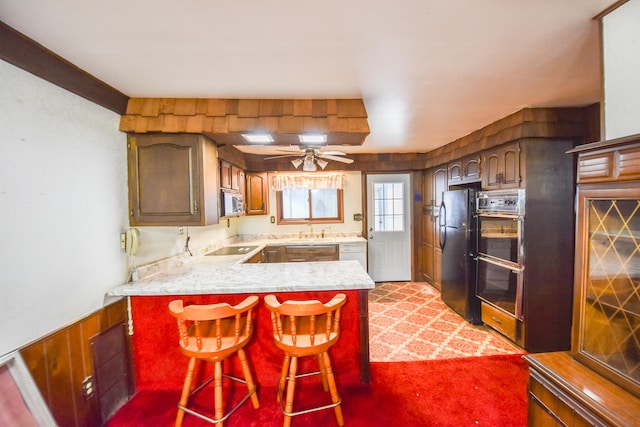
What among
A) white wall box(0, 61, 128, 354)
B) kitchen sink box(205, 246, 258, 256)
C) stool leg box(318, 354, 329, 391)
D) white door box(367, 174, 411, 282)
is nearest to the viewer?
white wall box(0, 61, 128, 354)

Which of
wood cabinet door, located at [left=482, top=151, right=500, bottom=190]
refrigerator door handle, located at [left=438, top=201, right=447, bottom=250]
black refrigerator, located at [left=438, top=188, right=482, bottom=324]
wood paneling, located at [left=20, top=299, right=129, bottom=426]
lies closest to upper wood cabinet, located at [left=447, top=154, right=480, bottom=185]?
wood cabinet door, located at [left=482, top=151, right=500, bottom=190]

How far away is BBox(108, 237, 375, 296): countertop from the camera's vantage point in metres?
1.94

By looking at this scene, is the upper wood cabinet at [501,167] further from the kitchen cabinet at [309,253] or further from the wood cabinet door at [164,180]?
the wood cabinet door at [164,180]

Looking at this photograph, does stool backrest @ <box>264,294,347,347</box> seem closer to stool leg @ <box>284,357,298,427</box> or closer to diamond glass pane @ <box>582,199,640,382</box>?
stool leg @ <box>284,357,298,427</box>

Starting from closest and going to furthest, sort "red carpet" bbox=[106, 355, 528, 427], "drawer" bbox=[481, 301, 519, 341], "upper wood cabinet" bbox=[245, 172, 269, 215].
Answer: "red carpet" bbox=[106, 355, 528, 427] → "drawer" bbox=[481, 301, 519, 341] → "upper wood cabinet" bbox=[245, 172, 269, 215]

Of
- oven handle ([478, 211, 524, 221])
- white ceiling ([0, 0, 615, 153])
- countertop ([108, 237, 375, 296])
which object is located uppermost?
white ceiling ([0, 0, 615, 153])

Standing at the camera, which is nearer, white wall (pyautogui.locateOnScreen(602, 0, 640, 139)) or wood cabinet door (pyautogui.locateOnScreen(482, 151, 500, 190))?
white wall (pyautogui.locateOnScreen(602, 0, 640, 139))

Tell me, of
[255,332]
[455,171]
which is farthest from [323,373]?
[455,171]

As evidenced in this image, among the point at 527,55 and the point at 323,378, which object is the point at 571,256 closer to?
the point at 527,55

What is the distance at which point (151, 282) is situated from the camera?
83.2 inches

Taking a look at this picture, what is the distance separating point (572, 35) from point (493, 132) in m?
1.59

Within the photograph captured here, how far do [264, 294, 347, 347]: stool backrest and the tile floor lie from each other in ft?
3.68

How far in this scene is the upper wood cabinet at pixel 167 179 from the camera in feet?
7.02

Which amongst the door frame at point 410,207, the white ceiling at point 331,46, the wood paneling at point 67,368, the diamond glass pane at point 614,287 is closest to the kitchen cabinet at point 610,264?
the diamond glass pane at point 614,287
